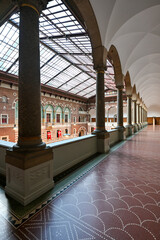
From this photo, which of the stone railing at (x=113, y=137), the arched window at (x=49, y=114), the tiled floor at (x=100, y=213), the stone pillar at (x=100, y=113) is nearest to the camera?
the tiled floor at (x=100, y=213)

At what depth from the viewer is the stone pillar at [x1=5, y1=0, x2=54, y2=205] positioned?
8.38 ft

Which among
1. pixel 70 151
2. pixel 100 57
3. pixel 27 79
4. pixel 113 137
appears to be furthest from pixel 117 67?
pixel 27 79

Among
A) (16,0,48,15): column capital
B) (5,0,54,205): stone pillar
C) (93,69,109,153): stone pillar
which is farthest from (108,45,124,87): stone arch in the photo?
(5,0,54,205): stone pillar

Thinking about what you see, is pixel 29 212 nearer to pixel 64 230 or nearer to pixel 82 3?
pixel 64 230

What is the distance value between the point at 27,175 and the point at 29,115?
112 centimetres

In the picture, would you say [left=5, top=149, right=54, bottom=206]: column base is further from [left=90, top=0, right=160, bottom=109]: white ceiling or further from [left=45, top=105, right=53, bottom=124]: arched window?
[left=45, top=105, right=53, bottom=124]: arched window

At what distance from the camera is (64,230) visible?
1.84 m

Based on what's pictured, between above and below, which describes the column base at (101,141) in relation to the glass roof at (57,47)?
below

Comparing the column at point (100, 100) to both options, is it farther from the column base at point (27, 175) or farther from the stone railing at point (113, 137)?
the column base at point (27, 175)

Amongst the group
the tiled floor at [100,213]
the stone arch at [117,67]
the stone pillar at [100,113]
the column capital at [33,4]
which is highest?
the stone arch at [117,67]

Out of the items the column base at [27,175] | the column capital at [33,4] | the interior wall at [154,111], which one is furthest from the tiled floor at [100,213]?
the interior wall at [154,111]

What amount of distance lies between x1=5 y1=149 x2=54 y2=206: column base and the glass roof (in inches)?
351

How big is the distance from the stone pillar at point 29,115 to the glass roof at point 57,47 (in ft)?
22.5

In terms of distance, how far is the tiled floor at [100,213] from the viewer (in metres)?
1.77
